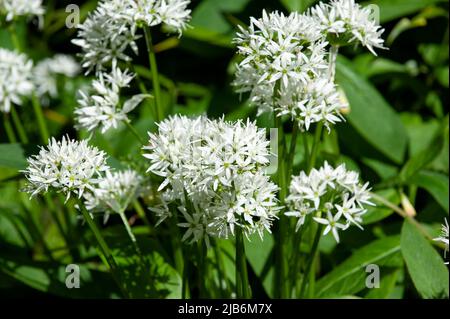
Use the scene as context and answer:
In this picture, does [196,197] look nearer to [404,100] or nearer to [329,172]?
[329,172]

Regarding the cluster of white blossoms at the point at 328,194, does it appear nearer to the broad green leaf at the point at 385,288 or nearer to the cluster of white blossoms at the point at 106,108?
the broad green leaf at the point at 385,288

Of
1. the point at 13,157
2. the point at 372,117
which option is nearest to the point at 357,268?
the point at 372,117

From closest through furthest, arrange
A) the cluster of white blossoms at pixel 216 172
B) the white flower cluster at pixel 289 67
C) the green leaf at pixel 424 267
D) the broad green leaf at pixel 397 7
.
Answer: the cluster of white blossoms at pixel 216 172, the white flower cluster at pixel 289 67, the green leaf at pixel 424 267, the broad green leaf at pixel 397 7

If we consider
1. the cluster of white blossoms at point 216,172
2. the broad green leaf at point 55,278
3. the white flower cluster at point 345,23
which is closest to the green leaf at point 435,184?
the white flower cluster at point 345,23

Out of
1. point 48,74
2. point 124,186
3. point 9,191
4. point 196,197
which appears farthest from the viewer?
point 48,74

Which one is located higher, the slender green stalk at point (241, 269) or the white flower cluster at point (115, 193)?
the white flower cluster at point (115, 193)

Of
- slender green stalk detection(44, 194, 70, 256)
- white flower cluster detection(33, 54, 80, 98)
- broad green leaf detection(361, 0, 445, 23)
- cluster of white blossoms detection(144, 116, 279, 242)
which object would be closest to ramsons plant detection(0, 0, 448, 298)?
cluster of white blossoms detection(144, 116, 279, 242)

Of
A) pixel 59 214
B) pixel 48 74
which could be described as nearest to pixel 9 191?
pixel 59 214

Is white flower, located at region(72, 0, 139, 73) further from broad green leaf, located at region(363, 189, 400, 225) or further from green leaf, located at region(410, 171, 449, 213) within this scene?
green leaf, located at region(410, 171, 449, 213)

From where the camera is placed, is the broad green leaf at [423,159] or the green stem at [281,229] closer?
the green stem at [281,229]
